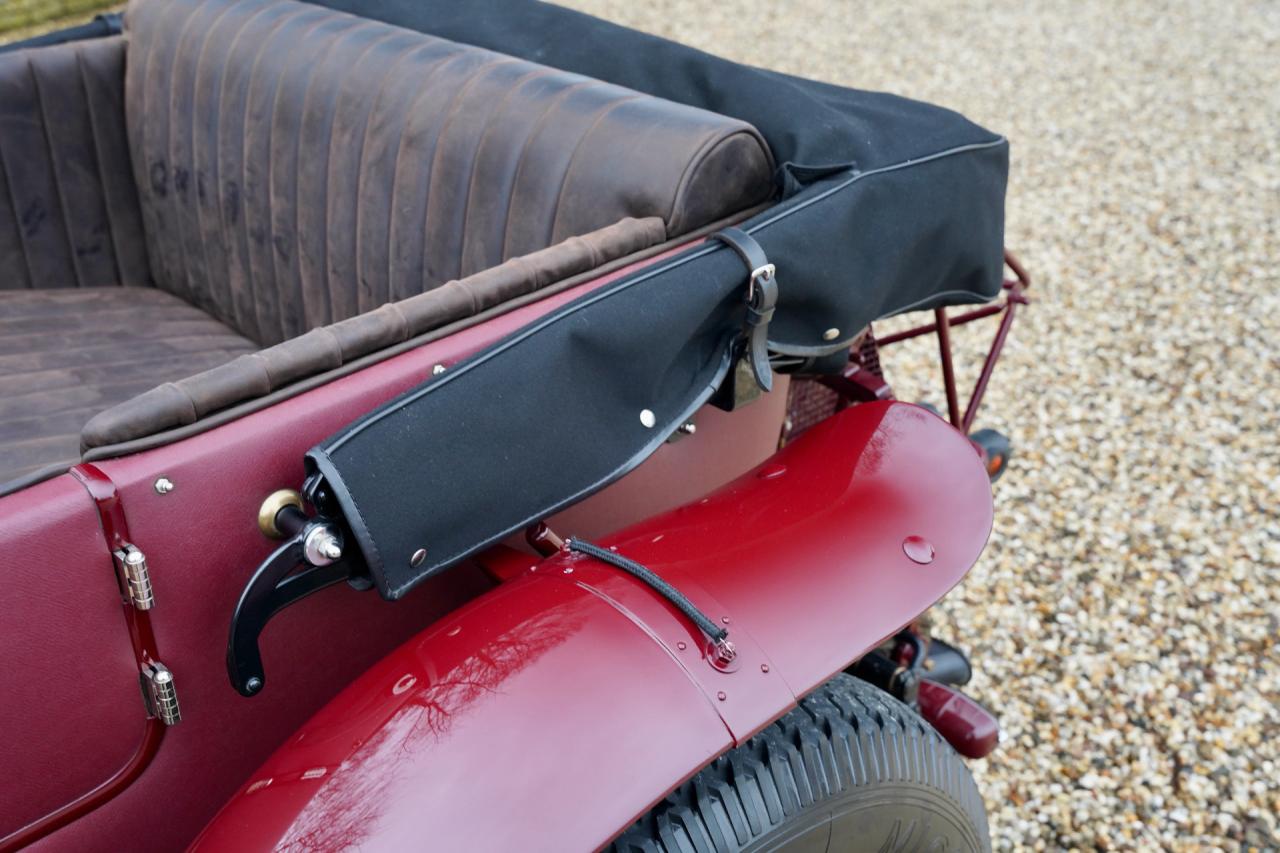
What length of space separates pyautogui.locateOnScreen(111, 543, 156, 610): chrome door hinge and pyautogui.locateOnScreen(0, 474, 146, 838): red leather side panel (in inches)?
0.4

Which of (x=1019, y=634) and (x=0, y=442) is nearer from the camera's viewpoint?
(x=0, y=442)

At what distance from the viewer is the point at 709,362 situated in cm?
139

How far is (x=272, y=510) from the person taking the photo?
113 centimetres

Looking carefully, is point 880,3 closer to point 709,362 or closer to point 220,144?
point 220,144

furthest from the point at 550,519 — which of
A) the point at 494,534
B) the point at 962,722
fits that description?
the point at 962,722

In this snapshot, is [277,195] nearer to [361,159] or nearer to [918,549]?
[361,159]

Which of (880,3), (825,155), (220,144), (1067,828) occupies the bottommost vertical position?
(1067,828)

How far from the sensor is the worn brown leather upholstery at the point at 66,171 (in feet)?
8.08

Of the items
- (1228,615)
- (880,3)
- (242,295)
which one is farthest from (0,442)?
(880,3)

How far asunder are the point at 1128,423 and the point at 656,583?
99.0 inches

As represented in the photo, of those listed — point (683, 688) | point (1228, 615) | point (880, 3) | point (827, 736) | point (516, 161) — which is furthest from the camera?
point (880, 3)

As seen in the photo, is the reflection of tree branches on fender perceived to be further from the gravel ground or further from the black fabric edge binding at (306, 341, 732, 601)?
the gravel ground

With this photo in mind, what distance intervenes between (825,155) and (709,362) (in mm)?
409

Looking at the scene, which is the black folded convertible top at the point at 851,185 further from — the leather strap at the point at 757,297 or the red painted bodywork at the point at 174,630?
the red painted bodywork at the point at 174,630
